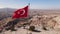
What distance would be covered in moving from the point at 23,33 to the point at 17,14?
5.12 metres

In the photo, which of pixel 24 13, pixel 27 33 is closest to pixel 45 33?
pixel 27 33

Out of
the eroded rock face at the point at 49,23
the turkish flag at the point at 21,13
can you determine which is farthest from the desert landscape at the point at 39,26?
the turkish flag at the point at 21,13

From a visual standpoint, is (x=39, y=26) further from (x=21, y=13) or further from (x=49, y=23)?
(x=21, y=13)

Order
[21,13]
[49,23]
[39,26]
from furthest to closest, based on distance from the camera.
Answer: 1. [49,23]
2. [39,26]
3. [21,13]

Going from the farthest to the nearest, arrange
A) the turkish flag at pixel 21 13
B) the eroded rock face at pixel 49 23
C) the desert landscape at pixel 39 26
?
the eroded rock face at pixel 49 23 < the desert landscape at pixel 39 26 < the turkish flag at pixel 21 13

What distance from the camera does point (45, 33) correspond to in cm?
1847

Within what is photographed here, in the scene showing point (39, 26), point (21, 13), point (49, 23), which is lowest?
point (49, 23)

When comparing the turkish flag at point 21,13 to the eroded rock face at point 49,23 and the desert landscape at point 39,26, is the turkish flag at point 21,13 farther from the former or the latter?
the eroded rock face at point 49,23

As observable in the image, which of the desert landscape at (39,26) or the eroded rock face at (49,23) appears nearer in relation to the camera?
the desert landscape at (39,26)

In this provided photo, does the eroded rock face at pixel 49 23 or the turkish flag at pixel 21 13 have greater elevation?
the turkish flag at pixel 21 13

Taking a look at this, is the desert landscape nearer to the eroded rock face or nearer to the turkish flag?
the eroded rock face

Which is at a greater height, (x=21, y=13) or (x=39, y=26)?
(x=21, y=13)

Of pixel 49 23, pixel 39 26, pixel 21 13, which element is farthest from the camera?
pixel 49 23

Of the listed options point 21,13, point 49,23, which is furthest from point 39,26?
point 21,13
